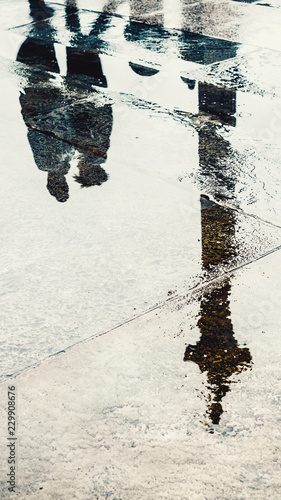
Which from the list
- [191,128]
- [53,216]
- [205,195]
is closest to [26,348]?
[53,216]

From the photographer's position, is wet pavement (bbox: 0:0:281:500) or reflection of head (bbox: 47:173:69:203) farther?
reflection of head (bbox: 47:173:69:203)

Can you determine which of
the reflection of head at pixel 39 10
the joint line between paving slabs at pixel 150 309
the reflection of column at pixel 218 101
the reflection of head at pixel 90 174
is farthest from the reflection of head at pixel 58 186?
the reflection of head at pixel 39 10

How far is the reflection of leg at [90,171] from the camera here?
3980 millimetres

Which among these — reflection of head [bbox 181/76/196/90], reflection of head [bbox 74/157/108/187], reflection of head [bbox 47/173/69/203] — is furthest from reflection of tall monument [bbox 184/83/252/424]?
reflection of head [bbox 47/173/69/203]

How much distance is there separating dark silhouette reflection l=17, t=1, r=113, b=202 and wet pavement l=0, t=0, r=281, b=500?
20mm

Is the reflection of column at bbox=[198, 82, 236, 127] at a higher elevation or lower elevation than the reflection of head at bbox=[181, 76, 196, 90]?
lower

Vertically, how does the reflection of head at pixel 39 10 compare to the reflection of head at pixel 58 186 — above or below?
above

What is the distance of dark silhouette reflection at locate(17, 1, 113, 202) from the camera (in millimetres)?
4157

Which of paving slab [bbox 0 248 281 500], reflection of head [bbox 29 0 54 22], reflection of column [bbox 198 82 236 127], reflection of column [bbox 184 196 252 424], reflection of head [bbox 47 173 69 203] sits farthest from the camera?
reflection of head [bbox 29 0 54 22]

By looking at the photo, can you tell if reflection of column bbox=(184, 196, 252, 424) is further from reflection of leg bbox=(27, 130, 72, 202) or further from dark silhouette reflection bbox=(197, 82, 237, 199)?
reflection of leg bbox=(27, 130, 72, 202)

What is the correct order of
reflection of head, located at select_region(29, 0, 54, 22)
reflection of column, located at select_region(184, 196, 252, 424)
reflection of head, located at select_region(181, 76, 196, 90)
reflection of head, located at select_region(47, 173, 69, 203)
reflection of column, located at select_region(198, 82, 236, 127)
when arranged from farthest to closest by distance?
reflection of head, located at select_region(29, 0, 54, 22) < reflection of head, located at select_region(181, 76, 196, 90) < reflection of column, located at select_region(198, 82, 236, 127) < reflection of head, located at select_region(47, 173, 69, 203) < reflection of column, located at select_region(184, 196, 252, 424)

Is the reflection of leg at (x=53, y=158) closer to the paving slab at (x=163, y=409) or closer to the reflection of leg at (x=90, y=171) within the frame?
the reflection of leg at (x=90, y=171)

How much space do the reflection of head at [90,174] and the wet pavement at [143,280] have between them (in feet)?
0.05

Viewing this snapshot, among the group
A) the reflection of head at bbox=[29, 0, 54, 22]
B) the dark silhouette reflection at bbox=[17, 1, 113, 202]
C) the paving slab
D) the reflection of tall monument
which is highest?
the reflection of head at bbox=[29, 0, 54, 22]
